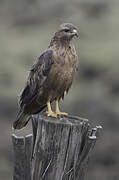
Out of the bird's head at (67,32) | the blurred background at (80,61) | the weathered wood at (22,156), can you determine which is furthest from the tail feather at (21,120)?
the blurred background at (80,61)

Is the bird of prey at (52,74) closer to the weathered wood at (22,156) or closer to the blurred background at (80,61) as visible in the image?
the weathered wood at (22,156)

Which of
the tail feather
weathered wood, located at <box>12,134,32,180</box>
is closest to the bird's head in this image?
the tail feather

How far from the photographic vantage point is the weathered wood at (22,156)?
6496 mm

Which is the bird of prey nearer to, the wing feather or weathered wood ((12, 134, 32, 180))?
the wing feather

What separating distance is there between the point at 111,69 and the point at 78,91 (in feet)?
4.80

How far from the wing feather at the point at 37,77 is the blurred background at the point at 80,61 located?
6152 millimetres

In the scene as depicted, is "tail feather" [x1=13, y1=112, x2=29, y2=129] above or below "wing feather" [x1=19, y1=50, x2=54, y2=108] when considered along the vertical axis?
below

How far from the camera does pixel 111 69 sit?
19422 mm

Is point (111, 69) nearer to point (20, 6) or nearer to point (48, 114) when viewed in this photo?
point (20, 6)

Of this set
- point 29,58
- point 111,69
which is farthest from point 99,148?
point 29,58

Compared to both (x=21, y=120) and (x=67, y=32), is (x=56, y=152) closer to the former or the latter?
(x=21, y=120)

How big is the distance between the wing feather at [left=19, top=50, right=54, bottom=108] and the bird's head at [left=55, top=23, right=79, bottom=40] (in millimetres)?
197

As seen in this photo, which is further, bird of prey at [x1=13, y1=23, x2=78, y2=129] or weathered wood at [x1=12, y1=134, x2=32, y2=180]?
bird of prey at [x1=13, y1=23, x2=78, y2=129]

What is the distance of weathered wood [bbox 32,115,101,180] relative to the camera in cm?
660
